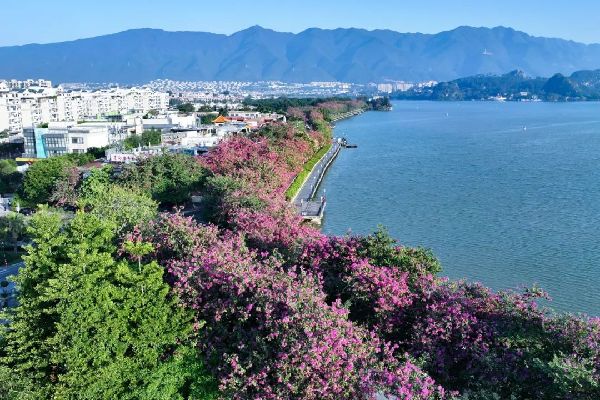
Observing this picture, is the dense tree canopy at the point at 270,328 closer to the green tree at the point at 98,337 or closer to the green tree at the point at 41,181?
the green tree at the point at 98,337

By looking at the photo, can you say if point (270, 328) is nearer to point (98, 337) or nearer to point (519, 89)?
point (98, 337)

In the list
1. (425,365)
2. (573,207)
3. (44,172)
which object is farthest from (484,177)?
(425,365)

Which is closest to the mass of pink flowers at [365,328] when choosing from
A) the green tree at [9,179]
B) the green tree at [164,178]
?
the green tree at [164,178]

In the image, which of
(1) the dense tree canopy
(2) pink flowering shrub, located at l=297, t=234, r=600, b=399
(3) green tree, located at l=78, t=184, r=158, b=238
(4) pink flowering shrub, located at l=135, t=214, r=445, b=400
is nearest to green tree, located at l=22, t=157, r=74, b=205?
(3) green tree, located at l=78, t=184, r=158, b=238

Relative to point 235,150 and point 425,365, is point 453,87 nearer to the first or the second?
point 235,150

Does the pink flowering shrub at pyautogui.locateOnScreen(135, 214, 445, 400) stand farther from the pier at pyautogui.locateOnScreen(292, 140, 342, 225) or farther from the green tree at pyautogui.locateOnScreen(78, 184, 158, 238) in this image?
the pier at pyautogui.locateOnScreen(292, 140, 342, 225)
